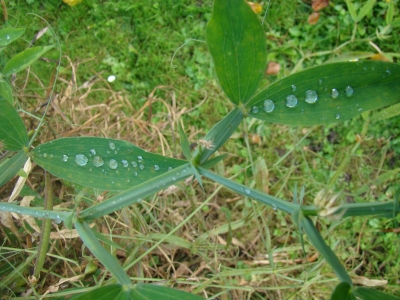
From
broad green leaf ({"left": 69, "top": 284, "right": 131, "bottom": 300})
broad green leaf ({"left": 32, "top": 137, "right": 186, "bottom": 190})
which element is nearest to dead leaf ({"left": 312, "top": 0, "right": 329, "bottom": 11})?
broad green leaf ({"left": 32, "top": 137, "right": 186, "bottom": 190})

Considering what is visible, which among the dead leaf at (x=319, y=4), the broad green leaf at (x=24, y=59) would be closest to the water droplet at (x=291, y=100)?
the broad green leaf at (x=24, y=59)

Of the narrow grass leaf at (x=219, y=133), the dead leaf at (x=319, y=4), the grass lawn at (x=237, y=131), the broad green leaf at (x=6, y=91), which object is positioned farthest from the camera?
the dead leaf at (x=319, y=4)

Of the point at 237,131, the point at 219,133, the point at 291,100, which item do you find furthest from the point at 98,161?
the point at 237,131

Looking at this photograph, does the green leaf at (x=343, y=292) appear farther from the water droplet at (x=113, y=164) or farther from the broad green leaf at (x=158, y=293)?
the water droplet at (x=113, y=164)

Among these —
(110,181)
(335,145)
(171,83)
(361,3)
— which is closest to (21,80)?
Answer: (171,83)

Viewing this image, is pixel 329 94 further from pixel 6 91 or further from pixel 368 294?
pixel 6 91

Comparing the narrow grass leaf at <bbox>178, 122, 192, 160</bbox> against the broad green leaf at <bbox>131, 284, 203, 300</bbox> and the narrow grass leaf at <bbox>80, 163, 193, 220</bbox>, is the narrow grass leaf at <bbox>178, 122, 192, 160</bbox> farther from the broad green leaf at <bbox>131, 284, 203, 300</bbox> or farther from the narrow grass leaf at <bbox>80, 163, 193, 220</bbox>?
the broad green leaf at <bbox>131, 284, 203, 300</bbox>
